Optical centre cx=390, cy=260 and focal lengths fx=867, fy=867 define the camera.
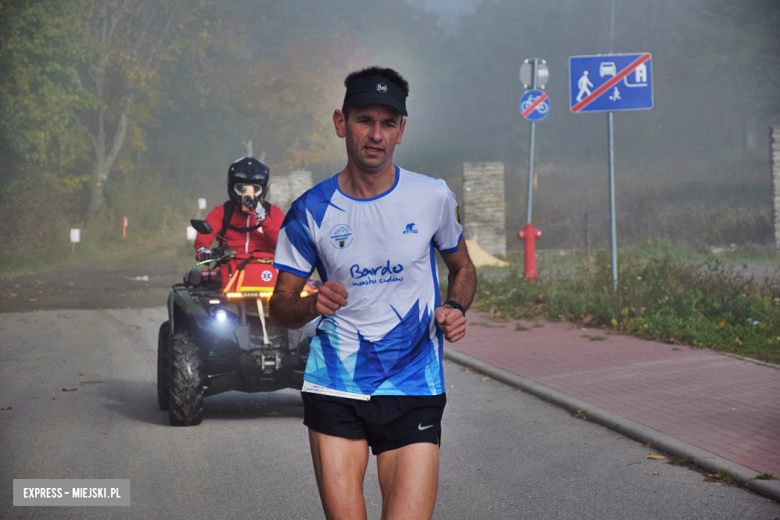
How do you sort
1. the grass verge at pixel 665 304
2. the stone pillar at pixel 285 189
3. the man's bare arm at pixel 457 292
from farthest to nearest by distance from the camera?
the stone pillar at pixel 285 189 < the grass verge at pixel 665 304 < the man's bare arm at pixel 457 292

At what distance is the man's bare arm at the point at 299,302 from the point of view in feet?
9.80

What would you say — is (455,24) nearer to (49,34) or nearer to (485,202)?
(49,34)

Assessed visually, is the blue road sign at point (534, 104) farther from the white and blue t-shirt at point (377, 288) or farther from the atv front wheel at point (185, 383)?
the white and blue t-shirt at point (377, 288)

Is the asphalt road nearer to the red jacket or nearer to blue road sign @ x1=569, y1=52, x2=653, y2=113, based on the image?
the red jacket

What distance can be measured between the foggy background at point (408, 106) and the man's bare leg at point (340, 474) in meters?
24.2

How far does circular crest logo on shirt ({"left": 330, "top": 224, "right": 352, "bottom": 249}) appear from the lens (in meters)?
3.18

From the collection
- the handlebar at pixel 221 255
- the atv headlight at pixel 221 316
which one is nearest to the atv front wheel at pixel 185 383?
the atv headlight at pixel 221 316

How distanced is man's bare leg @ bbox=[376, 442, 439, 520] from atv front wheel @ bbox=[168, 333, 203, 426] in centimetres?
400

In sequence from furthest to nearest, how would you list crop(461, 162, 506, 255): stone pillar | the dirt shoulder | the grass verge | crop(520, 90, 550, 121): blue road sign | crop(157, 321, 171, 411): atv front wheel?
crop(461, 162, 506, 255): stone pillar
the dirt shoulder
crop(520, 90, 550, 121): blue road sign
the grass verge
crop(157, 321, 171, 411): atv front wheel

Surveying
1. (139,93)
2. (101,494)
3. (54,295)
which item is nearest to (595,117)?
(139,93)

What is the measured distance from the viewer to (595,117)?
213 ft

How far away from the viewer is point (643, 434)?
21.1 feet

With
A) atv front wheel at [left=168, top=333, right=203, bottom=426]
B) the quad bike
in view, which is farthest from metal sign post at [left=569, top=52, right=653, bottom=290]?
atv front wheel at [left=168, top=333, right=203, bottom=426]

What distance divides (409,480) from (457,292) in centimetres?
76
